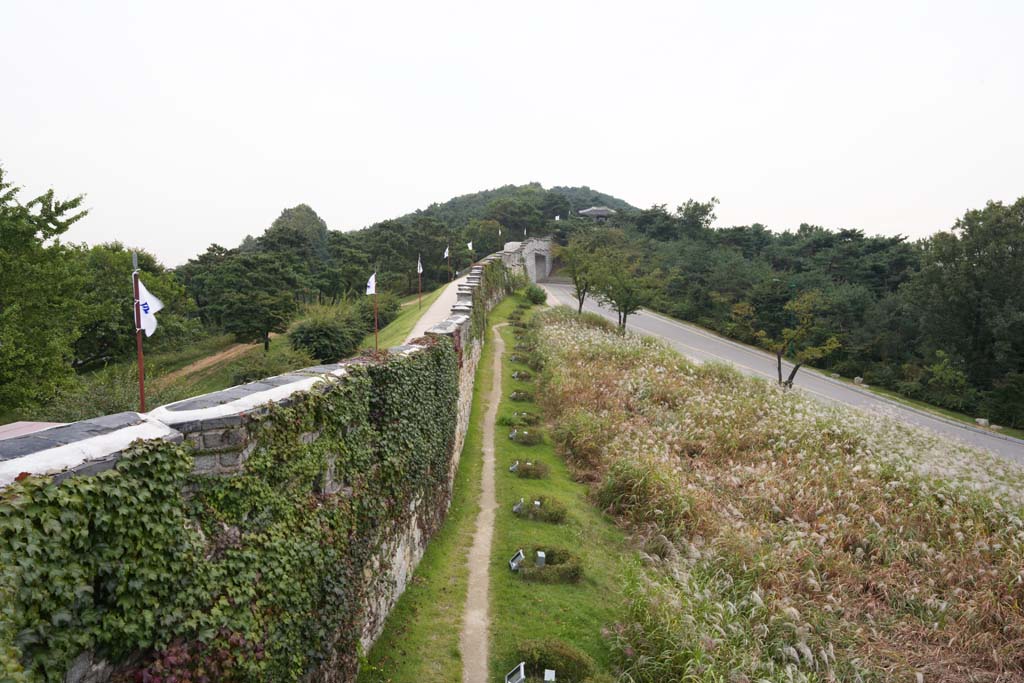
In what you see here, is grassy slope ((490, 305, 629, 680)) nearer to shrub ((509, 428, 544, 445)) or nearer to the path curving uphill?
the path curving uphill

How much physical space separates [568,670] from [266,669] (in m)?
3.76

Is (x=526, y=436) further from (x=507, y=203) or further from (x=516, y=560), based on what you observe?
(x=507, y=203)

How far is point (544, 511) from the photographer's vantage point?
10.6m

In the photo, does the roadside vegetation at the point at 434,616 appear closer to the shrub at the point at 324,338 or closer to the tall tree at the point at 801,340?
the shrub at the point at 324,338

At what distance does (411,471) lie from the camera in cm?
843

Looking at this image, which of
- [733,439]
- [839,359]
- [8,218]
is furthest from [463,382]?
[839,359]

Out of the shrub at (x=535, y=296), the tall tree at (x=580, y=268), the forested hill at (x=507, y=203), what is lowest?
the shrub at (x=535, y=296)

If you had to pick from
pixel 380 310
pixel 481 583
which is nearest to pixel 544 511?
pixel 481 583

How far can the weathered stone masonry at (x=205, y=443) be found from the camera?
3.29 m

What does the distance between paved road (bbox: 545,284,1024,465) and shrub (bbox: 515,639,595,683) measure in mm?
18844

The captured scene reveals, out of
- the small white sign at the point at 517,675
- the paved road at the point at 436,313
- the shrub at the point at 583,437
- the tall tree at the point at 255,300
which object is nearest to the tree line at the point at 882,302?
the paved road at the point at 436,313

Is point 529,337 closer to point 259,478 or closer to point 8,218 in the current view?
point 8,218

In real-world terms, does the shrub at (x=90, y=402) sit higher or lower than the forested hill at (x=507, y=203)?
lower

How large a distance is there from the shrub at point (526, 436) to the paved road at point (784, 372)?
1430 cm
